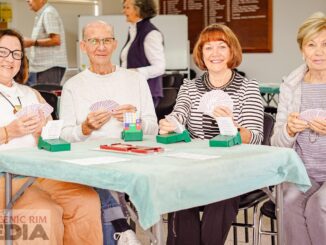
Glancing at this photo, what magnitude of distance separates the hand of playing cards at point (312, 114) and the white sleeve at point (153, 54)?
1.58m

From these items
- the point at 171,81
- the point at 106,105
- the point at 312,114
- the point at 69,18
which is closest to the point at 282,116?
the point at 312,114

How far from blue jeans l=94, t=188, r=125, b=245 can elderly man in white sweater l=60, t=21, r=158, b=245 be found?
38cm

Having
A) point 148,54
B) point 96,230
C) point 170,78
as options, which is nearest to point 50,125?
point 96,230

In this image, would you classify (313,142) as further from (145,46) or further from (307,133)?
(145,46)

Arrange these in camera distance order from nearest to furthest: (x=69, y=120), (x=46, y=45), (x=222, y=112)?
(x=222, y=112) < (x=69, y=120) < (x=46, y=45)

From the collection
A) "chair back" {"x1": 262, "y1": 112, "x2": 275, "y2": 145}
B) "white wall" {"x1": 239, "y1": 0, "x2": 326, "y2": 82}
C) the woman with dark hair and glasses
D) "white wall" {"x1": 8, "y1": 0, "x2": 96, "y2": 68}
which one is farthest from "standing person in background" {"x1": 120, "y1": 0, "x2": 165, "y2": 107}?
"white wall" {"x1": 8, "y1": 0, "x2": 96, "y2": 68}

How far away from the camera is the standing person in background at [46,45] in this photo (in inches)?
204

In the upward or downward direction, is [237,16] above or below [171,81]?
above

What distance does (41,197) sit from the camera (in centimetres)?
260

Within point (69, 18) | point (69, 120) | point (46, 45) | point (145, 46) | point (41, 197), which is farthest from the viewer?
point (69, 18)

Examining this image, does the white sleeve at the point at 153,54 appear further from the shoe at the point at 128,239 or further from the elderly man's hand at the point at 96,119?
the shoe at the point at 128,239

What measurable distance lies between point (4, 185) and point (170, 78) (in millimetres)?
4672

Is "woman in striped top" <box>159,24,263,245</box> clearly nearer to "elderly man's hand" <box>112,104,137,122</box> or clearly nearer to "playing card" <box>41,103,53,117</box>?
"elderly man's hand" <box>112,104,137,122</box>

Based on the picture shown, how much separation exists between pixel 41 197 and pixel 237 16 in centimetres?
612
